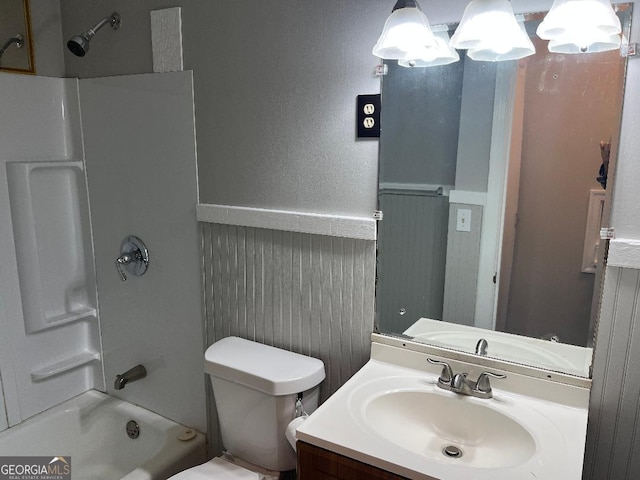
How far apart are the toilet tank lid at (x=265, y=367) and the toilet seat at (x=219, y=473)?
0.28m

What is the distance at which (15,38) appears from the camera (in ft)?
6.39

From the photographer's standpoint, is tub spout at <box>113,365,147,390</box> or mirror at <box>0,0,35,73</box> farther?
tub spout at <box>113,365,147,390</box>

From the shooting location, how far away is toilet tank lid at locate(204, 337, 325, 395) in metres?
1.52

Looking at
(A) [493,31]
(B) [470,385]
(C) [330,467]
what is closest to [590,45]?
(A) [493,31]

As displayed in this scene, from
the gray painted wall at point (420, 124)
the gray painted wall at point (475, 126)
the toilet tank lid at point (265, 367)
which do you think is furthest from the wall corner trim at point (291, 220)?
the toilet tank lid at point (265, 367)

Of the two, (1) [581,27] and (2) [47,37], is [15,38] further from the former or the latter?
(1) [581,27]

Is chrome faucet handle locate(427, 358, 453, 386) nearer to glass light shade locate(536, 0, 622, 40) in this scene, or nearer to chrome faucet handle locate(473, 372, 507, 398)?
chrome faucet handle locate(473, 372, 507, 398)

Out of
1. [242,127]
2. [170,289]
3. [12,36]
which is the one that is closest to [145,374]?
[170,289]

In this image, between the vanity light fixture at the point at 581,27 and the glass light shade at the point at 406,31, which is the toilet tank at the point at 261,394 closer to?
the glass light shade at the point at 406,31

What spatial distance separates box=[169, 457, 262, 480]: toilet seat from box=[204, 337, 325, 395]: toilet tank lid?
284mm

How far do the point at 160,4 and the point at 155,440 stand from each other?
5.39 ft

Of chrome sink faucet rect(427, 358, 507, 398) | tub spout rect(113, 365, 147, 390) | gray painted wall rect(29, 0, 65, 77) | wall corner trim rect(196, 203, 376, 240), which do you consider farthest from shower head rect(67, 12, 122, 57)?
chrome sink faucet rect(427, 358, 507, 398)

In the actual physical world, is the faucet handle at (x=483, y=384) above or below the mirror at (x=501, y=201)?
below

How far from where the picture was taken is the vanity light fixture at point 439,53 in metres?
1.34
